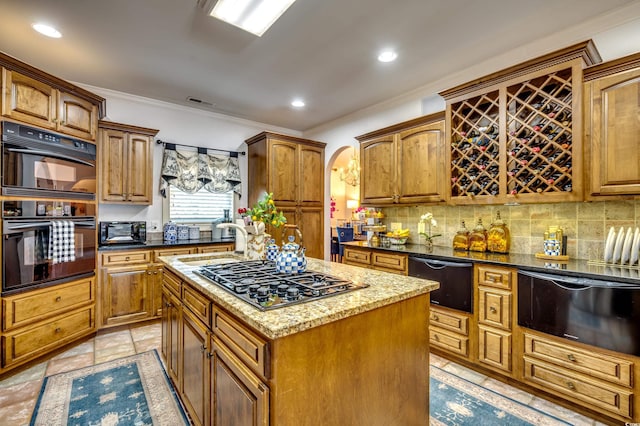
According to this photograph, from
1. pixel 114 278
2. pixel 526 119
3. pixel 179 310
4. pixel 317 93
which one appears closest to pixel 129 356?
pixel 114 278

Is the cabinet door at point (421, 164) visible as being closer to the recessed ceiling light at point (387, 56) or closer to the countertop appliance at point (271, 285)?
the recessed ceiling light at point (387, 56)

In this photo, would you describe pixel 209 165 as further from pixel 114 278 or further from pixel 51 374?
pixel 51 374

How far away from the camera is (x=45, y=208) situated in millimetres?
2609

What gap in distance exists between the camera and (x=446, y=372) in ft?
8.20

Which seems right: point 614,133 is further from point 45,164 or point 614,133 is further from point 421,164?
point 45,164

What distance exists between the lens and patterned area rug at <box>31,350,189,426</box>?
190 cm

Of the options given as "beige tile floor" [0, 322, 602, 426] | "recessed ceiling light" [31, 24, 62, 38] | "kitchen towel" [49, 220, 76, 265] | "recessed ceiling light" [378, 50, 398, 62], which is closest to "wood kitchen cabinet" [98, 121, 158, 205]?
"kitchen towel" [49, 220, 76, 265]

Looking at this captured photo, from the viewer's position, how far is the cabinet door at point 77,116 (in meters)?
2.77

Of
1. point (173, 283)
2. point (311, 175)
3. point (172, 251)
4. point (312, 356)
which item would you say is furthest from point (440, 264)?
point (172, 251)

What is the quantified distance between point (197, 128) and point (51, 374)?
10.9 ft

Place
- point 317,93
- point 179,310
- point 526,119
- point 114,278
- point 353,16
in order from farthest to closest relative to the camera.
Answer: point 317,93 → point 114,278 → point 526,119 → point 353,16 → point 179,310

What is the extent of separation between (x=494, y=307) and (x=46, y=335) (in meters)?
3.83

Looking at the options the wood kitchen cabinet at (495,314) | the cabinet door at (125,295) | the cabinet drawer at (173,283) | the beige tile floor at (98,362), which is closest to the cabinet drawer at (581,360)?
the wood kitchen cabinet at (495,314)

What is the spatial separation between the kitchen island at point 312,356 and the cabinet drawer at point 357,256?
5.51 ft
